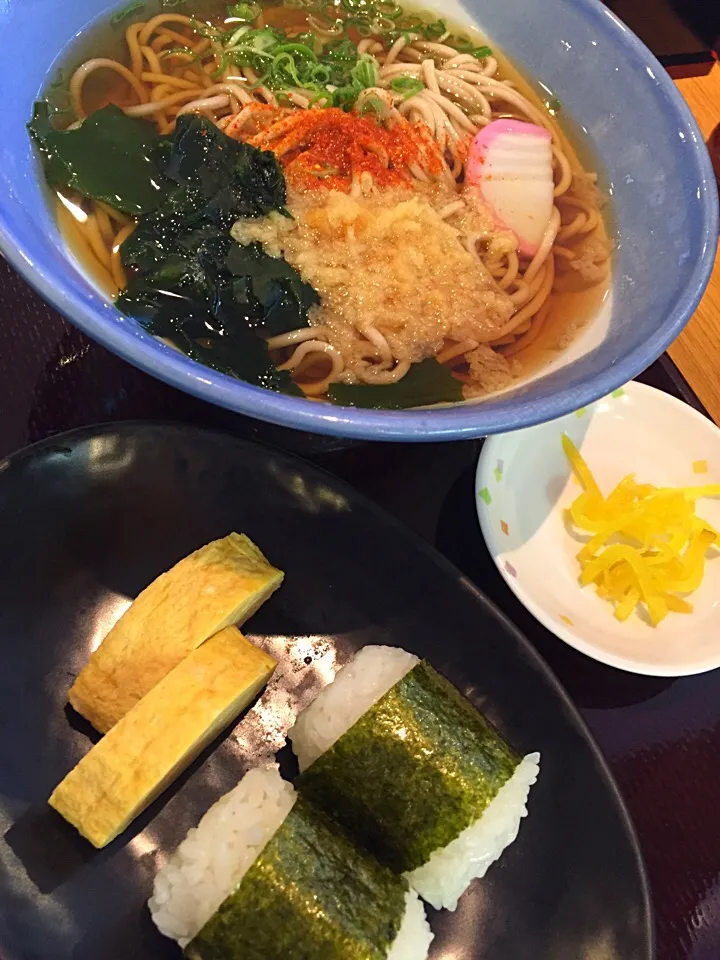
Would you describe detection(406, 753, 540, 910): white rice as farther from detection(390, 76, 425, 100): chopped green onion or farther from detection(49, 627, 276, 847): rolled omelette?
detection(390, 76, 425, 100): chopped green onion

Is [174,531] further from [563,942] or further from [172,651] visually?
[563,942]

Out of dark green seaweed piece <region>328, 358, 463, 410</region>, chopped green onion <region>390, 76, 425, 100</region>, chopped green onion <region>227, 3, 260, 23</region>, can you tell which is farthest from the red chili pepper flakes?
dark green seaweed piece <region>328, 358, 463, 410</region>

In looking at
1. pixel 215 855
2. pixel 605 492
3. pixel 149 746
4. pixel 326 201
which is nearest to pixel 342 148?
pixel 326 201

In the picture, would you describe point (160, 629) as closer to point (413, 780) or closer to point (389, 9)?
point (413, 780)

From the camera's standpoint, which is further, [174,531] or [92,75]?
[92,75]

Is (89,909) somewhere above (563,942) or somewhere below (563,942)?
above

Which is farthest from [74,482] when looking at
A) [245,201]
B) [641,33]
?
[641,33]
